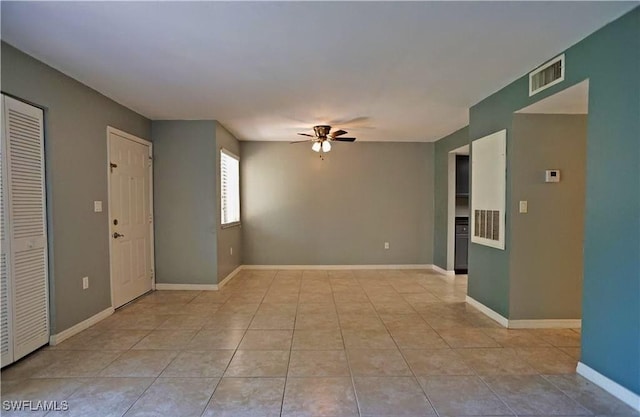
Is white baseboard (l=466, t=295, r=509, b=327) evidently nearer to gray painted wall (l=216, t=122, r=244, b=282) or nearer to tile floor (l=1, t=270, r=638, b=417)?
tile floor (l=1, t=270, r=638, b=417)

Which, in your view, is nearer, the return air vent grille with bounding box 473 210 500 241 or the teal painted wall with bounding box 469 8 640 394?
the teal painted wall with bounding box 469 8 640 394

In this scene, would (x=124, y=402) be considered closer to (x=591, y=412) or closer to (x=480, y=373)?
→ (x=480, y=373)

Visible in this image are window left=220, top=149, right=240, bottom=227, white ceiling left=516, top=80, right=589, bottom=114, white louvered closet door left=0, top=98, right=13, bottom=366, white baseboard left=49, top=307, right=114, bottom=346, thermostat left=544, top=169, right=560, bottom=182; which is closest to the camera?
white louvered closet door left=0, top=98, right=13, bottom=366

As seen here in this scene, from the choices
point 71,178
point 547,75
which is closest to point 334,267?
point 71,178

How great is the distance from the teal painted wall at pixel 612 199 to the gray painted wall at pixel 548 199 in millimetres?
774

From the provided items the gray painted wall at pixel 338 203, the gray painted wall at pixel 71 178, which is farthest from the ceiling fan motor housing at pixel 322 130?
the gray painted wall at pixel 71 178

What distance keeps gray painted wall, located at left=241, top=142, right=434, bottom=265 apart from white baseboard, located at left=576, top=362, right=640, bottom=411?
424 cm

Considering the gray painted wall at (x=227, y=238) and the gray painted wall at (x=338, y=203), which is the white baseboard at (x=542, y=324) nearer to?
the gray painted wall at (x=338, y=203)

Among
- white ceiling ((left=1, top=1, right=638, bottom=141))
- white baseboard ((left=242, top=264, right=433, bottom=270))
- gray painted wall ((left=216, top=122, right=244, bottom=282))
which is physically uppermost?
white ceiling ((left=1, top=1, right=638, bottom=141))

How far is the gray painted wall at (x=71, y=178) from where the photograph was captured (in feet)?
9.48

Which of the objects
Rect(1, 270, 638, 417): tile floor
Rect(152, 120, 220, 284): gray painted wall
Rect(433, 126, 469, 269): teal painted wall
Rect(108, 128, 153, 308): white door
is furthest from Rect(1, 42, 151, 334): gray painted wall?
Rect(433, 126, 469, 269): teal painted wall

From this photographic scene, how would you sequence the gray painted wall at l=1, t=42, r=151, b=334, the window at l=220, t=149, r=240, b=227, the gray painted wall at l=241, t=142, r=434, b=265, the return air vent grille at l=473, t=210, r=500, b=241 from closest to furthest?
1. the gray painted wall at l=1, t=42, r=151, b=334
2. the return air vent grille at l=473, t=210, r=500, b=241
3. the window at l=220, t=149, r=240, b=227
4. the gray painted wall at l=241, t=142, r=434, b=265

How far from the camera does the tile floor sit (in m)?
2.18

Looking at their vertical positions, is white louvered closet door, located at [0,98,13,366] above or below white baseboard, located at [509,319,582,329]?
above
